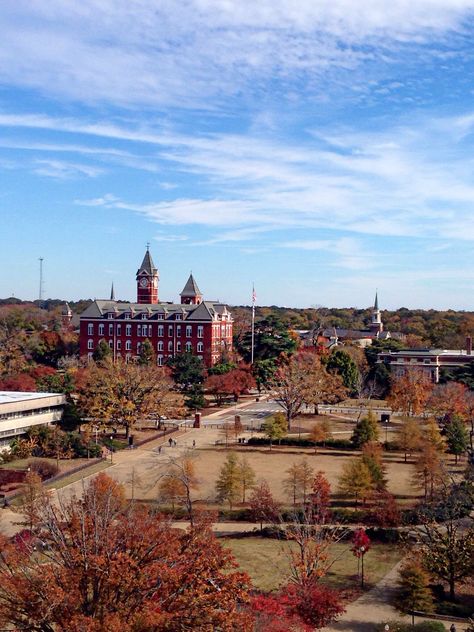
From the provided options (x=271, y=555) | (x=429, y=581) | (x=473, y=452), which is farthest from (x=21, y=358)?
(x=429, y=581)

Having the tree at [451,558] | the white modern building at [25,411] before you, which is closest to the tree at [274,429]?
the white modern building at [25,411]

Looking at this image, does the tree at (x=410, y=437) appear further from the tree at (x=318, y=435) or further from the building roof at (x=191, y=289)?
the building roof at (x=191, y=289)

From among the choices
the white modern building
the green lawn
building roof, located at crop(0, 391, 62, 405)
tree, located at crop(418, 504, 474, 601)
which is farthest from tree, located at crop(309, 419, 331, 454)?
tree, located at crop(418, 504, 474, 601)

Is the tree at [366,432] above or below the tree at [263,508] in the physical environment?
above

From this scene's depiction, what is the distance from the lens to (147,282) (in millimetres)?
93000

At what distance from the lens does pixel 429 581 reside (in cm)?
2509

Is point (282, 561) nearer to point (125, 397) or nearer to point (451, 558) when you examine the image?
point (451, 558)

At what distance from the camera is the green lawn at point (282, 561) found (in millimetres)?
26297

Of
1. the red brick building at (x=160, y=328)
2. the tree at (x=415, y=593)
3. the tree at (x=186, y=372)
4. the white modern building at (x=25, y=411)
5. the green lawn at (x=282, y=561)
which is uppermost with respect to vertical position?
the red brick building at (x=160, y=328)

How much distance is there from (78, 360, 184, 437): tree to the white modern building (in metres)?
1.94

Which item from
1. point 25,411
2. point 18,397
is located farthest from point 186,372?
point 25,411

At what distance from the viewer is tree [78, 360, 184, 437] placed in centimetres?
5269

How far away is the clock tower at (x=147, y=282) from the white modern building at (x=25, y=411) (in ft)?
131

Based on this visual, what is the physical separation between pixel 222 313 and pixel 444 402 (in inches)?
1418
